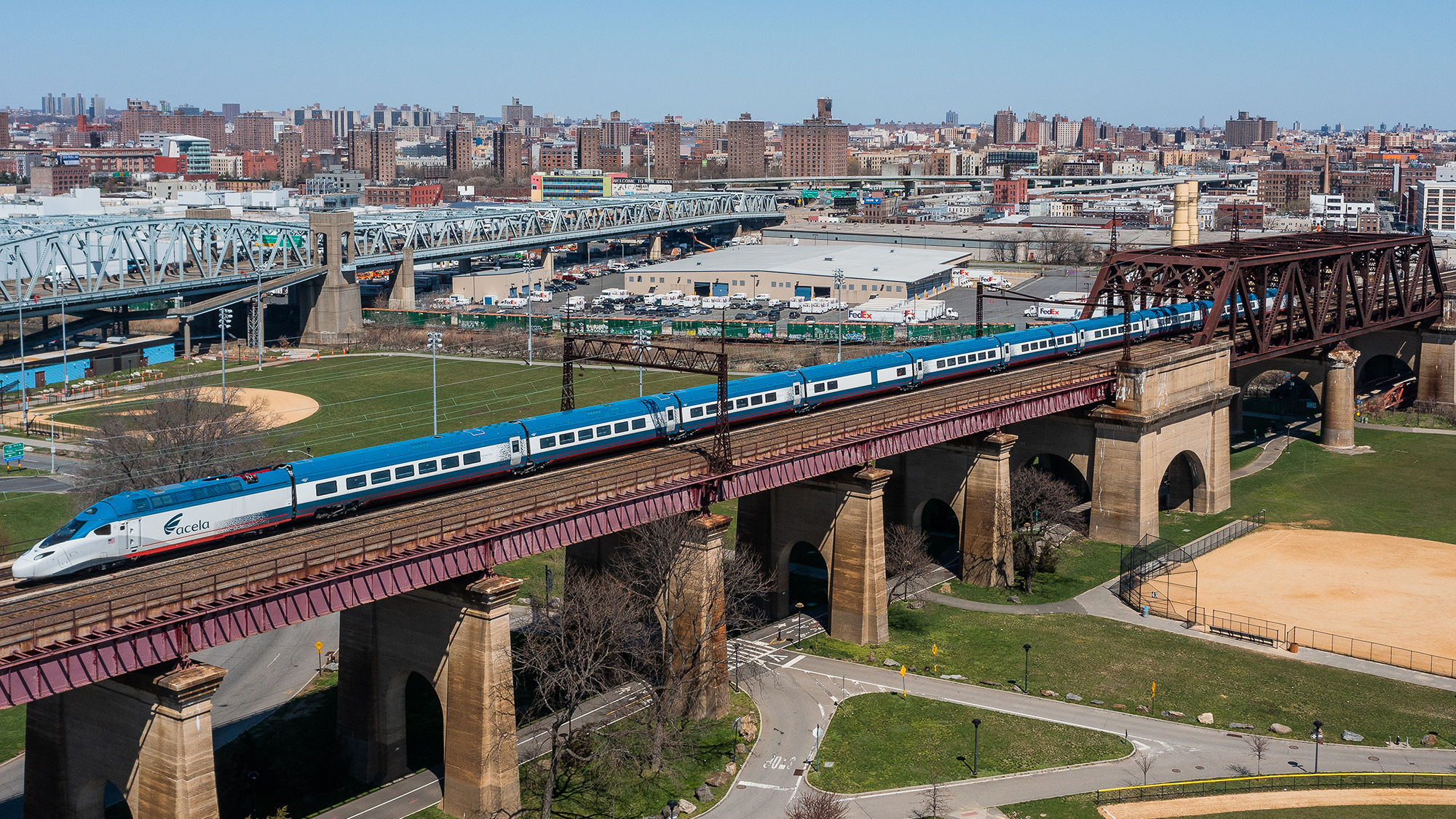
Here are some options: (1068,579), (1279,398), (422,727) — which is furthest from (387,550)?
(1279,398)

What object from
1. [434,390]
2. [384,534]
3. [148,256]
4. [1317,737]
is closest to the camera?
[384,534]

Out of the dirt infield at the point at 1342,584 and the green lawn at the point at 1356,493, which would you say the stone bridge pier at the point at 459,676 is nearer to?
the dirt infield at the point at 1342,584

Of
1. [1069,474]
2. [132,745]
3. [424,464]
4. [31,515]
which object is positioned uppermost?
[424,464]

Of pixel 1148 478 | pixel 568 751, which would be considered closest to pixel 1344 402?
pixel 1148 478

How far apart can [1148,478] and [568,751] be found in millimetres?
45585

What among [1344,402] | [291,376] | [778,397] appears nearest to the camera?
[778,397]

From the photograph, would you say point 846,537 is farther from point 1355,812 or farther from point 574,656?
point 1355,812

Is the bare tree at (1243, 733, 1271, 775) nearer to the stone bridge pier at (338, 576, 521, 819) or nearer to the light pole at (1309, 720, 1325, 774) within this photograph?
the light pole at (1309, 720, 1325, 774)

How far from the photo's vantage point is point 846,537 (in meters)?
65.1

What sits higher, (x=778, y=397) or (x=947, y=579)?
(x=778, y=397)

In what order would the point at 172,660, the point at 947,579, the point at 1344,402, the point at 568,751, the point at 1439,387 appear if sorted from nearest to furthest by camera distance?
the point at 172,660 → the point at 568,751 → the point at 947,579 → the point at 1344,402 → the point at 1439,387

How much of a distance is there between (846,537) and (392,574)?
1012 inches

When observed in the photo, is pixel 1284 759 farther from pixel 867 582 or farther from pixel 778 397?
pixel 778 397

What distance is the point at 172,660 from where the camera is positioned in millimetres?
39531
